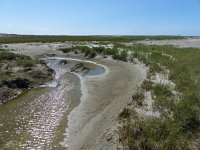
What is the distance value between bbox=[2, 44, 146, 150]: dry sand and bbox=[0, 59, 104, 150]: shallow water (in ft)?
1.76

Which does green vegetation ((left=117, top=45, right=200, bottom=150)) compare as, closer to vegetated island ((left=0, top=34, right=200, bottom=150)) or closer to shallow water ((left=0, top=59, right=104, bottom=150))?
vegetated island ((left=0, top=34, right=200, bottom=150))

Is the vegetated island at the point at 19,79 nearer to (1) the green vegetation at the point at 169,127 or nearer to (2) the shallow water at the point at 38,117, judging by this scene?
(2) the shallow water at the point at 38,117

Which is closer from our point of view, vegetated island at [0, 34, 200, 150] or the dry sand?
vegetated island at [0, 34, 200, 150]

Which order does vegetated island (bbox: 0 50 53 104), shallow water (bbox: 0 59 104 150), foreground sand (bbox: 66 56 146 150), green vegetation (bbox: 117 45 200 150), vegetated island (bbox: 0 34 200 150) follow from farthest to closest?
vegetated island (bbox: 0 50 53 104) → shallow water (bbox: 0 59 104 150) → foreground sand (bbox: 66 56 146 150) → vegetated island (bbox: 0 34 200 150) → green vegetation (bbox: 117 45 200 150)

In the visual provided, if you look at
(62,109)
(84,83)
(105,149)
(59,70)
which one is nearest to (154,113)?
(105,149)

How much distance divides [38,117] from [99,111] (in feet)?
9.98

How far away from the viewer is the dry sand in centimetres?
1147

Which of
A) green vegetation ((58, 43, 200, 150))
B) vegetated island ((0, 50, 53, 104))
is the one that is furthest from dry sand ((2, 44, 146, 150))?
vegetated island ((0, 50, 53, 104))

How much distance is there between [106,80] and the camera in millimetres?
24531

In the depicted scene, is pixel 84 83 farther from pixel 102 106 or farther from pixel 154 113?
pixel 154 113

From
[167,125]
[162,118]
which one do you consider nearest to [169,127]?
[167,125]

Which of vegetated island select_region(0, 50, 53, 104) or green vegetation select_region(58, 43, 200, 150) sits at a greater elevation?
green vegetation select_region(58, 43, 200, 150)

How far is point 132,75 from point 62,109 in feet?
33.2

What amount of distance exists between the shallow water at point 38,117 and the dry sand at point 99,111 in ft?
1.76
